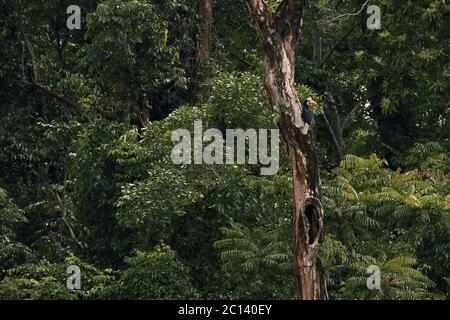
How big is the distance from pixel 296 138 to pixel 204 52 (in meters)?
7.60

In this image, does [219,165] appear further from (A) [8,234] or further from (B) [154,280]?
(A) [8,234]

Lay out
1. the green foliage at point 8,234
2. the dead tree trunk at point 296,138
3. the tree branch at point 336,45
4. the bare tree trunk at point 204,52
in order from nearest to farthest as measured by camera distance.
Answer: the dead tree trunk at point 296,138 < the green foliage at point 8,234 < the bare tree trunk at point 204,52 < the tree branch at point 336,45

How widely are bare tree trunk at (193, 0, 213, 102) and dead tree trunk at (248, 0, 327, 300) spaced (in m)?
6.71

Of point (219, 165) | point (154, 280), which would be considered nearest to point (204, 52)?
point (219, 165)

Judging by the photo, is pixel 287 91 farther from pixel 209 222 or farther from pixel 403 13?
pixel 403 13

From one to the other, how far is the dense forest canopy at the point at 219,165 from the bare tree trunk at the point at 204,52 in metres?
0.03

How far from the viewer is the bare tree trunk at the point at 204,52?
2069 centimetres

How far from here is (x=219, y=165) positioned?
17.0 metres

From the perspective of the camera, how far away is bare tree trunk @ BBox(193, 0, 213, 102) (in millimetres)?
20688

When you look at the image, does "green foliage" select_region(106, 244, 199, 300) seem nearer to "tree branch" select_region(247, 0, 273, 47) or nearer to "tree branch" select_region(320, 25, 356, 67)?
"tree branch" select_region(247, 0, 273, 47)

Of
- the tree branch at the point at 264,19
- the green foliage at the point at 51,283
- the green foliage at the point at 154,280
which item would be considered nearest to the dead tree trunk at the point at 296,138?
the tree branch at the point at 264,19

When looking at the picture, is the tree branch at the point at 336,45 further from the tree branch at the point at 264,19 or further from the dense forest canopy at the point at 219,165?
the tree branch at the point at 264,19

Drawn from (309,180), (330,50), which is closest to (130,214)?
(309,180)

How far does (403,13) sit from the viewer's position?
1941 centimetres
